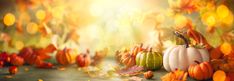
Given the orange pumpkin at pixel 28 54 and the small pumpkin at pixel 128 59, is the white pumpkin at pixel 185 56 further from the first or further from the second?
the orange pumpkin at pixel 28 54

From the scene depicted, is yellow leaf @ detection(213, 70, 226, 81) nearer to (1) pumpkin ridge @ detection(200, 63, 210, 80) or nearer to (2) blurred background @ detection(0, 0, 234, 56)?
(1) pumpkin ridge @ detection(200, 63, 210, 80)

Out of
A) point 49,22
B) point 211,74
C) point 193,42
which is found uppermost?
point 49,22

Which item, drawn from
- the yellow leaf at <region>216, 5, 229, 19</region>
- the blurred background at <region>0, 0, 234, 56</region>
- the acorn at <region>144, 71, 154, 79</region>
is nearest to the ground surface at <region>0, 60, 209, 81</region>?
the acorn at <region>144, 71, 154, 79</region>

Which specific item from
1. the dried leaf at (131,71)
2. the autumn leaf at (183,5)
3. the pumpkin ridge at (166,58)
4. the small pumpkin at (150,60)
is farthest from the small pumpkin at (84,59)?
the autumn leaf at (183,5)

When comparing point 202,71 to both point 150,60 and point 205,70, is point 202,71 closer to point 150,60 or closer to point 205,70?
point 205,70

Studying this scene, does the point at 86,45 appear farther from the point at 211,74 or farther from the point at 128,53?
the point at 211,74

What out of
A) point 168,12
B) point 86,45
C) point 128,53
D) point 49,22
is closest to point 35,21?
point 49,22
